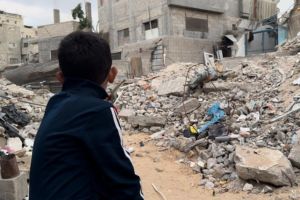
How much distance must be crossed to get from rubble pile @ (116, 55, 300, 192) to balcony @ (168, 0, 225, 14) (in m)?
7.58

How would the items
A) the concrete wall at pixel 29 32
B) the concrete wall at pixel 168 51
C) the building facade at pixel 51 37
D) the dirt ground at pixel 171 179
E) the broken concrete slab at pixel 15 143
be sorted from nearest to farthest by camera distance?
1. the dirt ground at pixel 171 179
2. the broken concrete slab at pixel 15 143
3. the concrete wall at pixel 168 51
4. the building facade at pixel 51 37
5. the concrete wall at pixel 29 32

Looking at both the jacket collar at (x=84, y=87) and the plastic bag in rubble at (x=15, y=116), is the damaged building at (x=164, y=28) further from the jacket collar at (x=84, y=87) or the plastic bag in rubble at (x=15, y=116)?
the jacket collar at (x=84, y=87)

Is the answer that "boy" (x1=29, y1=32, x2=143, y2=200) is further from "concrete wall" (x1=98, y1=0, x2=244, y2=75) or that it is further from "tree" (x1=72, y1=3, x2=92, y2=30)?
"tree" (x1=72, y1=3, x2=92, y2=30)

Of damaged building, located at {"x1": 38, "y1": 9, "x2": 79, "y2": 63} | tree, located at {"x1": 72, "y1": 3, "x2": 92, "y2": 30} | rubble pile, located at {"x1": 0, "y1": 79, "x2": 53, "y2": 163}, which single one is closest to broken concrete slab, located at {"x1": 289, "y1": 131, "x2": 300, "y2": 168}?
rubble pile, located at {"x1": 0, "y1": 79, "x2": 53, "y2": 163}

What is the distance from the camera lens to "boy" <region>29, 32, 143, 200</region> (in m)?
1.14

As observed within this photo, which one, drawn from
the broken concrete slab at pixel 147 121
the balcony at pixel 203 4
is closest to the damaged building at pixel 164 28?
the balcony at pixel 203 4

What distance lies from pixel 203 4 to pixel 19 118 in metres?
13.4

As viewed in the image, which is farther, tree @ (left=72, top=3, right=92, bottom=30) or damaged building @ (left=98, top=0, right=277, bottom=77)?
tree @ (left=72, top=3, right=92, bottom=30)

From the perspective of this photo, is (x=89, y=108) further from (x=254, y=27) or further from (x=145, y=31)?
(x=254, y=27)

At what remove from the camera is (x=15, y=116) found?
10.6 metres

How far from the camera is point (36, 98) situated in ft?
46.9

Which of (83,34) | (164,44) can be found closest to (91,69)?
(83,34)

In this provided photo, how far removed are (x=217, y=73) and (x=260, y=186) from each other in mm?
5789

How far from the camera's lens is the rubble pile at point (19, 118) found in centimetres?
726
